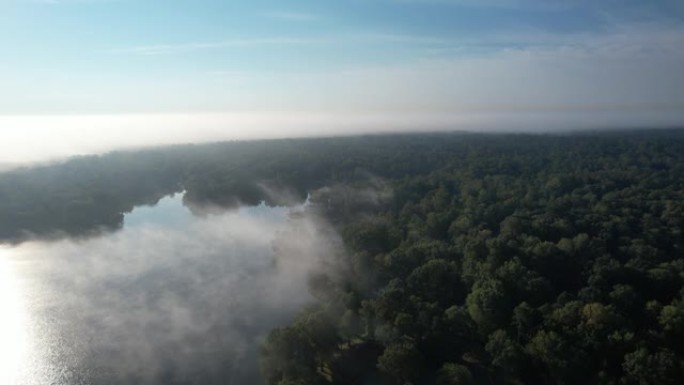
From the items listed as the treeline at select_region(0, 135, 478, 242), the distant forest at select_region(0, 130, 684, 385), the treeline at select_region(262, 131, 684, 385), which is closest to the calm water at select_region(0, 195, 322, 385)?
the distant forest at select_region(0, 130, 684, 385)

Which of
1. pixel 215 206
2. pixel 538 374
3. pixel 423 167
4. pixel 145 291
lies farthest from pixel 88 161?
pixel 538 374

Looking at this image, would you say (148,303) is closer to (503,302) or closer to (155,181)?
(503,302)

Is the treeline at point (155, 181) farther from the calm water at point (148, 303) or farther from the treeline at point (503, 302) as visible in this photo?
the treeline at point (503, 302)

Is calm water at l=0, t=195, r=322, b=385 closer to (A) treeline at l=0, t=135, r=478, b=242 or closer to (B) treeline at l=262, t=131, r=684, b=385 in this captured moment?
(B) treeline at l=262, t=131, r=684, b=385

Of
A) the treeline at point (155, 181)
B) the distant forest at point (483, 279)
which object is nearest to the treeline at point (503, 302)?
the distant forest at point (483, 279)

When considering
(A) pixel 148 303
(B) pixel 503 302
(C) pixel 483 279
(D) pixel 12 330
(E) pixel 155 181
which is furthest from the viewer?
(E) pixel 155 181

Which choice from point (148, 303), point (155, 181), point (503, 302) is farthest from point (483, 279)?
point (155, 181)
